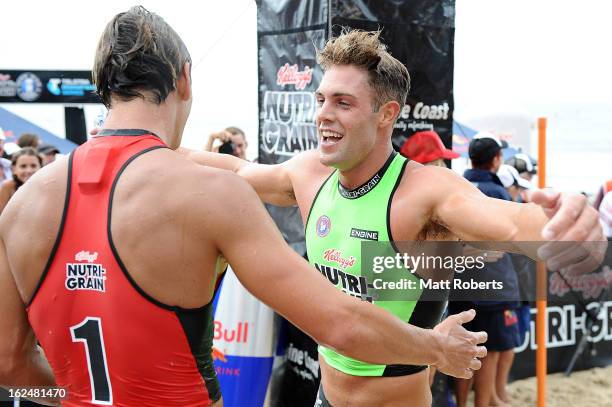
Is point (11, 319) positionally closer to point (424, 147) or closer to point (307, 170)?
point (307, 170)

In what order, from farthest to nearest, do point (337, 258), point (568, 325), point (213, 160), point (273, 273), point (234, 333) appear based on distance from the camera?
point (568, 325)
point (234, 333)
point (213, 160)
point (337, 258)
point (273, 273)

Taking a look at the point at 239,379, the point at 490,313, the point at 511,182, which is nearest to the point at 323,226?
the point at 239,379

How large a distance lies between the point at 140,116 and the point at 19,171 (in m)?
4.22

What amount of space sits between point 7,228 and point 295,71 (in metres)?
2.73

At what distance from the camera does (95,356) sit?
1813 mm

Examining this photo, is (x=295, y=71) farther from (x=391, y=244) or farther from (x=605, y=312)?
(x=605, y=312)

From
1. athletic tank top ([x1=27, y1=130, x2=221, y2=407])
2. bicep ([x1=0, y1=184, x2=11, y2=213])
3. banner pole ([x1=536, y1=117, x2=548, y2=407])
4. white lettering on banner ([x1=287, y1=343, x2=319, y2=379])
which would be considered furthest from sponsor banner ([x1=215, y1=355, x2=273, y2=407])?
athletic tank top ([x1=27, y1=130, x2=221, y2=407])

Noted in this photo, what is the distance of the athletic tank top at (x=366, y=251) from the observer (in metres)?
2.81

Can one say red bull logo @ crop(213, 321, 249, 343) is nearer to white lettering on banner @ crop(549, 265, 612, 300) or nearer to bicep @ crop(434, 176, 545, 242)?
bicep @ crop(434, 176, 545, 242)

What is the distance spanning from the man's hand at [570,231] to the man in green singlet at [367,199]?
0.93 metres

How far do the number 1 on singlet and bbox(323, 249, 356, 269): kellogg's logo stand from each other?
1.26 meters

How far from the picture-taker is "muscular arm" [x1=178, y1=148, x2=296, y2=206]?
3.43 meters

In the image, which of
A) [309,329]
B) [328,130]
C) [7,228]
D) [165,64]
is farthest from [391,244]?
[7,228]

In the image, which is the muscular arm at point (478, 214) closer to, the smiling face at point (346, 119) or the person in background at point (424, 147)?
the smiling face at point (346, 119)
